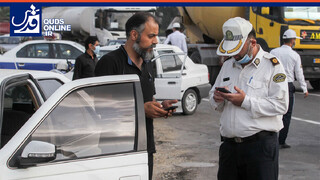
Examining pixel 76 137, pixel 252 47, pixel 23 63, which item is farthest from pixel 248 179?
pixel 23 63

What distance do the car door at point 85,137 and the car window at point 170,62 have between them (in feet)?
26.4

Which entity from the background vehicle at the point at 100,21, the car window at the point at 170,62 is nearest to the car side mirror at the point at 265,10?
the car window at the point at 170,62

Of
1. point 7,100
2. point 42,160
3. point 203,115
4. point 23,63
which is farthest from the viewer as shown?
point 23,63

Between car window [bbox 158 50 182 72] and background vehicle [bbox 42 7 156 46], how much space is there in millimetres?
12729

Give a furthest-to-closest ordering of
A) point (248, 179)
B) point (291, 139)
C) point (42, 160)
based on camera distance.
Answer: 1. point (291, 139)
2. point (248, 179)
3. point (42, 160)

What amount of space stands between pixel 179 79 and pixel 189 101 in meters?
0.73

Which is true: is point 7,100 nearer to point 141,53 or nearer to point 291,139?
point 141,53

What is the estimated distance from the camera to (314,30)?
1580 centimetres

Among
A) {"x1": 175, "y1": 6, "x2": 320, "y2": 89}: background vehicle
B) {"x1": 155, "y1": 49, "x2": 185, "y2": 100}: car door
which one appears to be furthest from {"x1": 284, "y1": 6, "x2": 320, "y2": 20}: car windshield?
{"x1": 155, "y1": 49, "x2": 185, "y2": 100}: car door

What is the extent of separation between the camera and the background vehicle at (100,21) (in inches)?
995

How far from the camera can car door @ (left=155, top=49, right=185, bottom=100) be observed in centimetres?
1162

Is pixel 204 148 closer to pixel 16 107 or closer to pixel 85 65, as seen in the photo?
pixel 85 65

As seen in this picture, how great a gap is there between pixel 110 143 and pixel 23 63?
12370mm

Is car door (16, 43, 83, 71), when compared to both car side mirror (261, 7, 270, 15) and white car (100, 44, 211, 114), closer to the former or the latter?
white car (100, 44, 211, 114)
